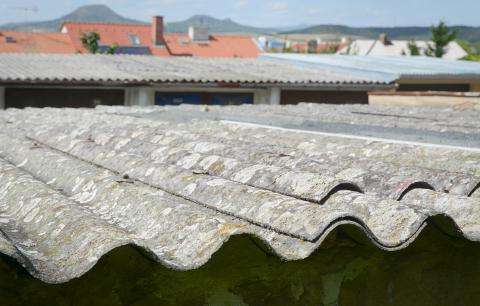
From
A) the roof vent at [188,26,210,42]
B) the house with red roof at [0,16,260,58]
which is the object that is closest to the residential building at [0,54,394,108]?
the house with red roof at [0,16,260,58]

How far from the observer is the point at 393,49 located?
76938 mm

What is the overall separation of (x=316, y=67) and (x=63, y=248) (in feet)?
78.7

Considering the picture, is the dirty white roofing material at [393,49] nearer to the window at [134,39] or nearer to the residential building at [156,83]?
the window at [134,39]

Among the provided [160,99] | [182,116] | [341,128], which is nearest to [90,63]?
[160,99]

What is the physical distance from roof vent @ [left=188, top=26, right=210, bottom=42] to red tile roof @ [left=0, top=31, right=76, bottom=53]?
492 inches

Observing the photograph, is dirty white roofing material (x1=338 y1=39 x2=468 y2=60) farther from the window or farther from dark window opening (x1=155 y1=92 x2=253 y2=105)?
dark window opening (x1=155 y1=92 x2=253 y2=105)

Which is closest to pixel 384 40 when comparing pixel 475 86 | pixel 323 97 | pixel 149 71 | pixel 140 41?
pixel 140 41

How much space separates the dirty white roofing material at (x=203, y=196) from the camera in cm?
288

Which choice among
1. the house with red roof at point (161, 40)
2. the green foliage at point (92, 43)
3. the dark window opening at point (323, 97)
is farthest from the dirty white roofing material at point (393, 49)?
the dark window opening at point (323, 97)

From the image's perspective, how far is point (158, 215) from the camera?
326 cm

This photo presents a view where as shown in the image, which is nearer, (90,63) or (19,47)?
(90,63)

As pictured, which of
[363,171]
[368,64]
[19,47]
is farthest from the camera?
[19,47]

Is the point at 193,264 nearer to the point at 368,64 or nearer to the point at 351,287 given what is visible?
the point at 351,287

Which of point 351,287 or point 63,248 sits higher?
point 63,248
